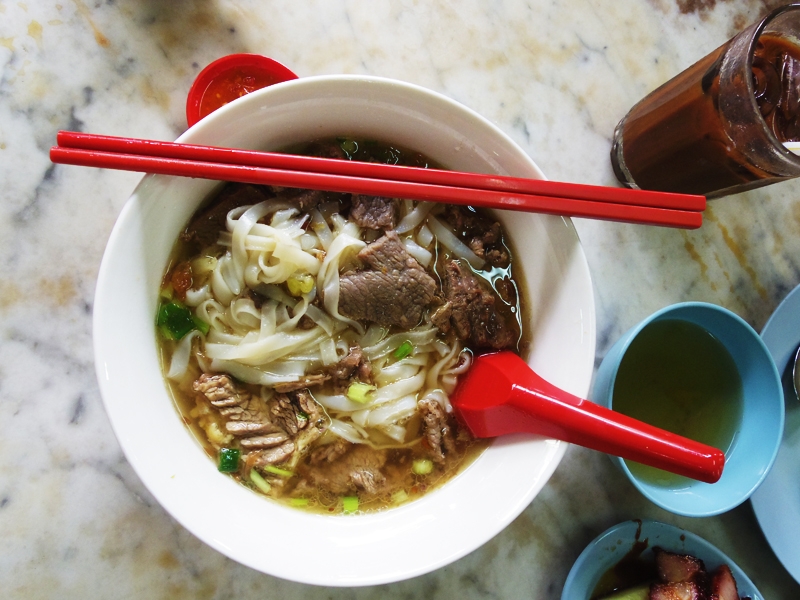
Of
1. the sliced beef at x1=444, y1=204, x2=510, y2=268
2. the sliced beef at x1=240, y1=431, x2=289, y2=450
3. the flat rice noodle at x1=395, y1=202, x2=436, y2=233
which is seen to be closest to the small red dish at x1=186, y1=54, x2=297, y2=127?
the flat rice noodle at x1=395, y1=202, x2=436, y2=233

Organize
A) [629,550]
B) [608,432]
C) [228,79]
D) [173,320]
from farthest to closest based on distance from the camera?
1. [629,550]
2. [228,79]
3. [173,320]
4. [608,432]

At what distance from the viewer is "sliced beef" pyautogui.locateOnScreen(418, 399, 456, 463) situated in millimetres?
1965

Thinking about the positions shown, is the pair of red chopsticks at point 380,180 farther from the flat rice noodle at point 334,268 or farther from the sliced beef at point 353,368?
the sliced beef at point 353,368

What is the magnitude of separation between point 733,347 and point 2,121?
2733mm

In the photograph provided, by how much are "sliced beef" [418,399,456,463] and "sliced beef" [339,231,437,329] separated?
0.35 metres

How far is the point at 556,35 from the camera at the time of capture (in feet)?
7.37

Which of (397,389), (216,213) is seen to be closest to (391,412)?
(397,389)

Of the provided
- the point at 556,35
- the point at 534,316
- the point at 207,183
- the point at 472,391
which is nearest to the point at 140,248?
the point at 207,183

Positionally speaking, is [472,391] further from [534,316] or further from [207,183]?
[207,183]

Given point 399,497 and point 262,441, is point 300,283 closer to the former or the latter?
point 262,441

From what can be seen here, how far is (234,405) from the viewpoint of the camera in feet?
6.11

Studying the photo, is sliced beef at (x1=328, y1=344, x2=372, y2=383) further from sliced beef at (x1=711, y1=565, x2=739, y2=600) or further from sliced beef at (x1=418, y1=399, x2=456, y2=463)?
sliced beef at (x1=711, y1=565, x2=739, y2=600)

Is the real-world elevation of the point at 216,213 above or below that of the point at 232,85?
below

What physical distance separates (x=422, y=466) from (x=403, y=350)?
1.35 feet
